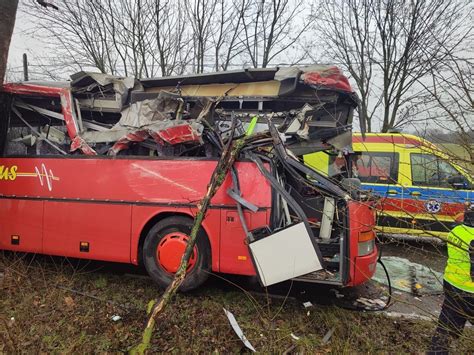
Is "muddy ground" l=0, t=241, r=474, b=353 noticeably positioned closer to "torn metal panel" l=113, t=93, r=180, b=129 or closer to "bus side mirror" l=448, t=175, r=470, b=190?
"bus side mirror" l=448, t=175, r=470, b=190

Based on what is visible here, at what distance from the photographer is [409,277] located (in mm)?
6062

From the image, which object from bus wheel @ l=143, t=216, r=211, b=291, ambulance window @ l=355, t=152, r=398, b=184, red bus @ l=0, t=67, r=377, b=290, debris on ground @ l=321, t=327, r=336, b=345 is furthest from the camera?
ambulance window @ l=355, t=152, r=398, b=184

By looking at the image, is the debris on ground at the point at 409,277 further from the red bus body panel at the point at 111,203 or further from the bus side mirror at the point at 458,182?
the red bus body panel at the point at 111,203

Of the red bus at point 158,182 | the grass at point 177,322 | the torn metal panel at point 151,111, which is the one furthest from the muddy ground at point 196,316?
the torn metal panel at point 151,111

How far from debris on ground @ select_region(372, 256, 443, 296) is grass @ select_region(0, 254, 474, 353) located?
149cm

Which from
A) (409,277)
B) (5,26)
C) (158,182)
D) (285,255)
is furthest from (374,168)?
(5,26)

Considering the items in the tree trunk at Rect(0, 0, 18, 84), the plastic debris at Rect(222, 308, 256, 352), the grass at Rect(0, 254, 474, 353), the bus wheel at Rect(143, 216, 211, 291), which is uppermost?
the tree trunk at Rect(0, 0, 18, 84)

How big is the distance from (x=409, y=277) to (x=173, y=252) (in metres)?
4.03

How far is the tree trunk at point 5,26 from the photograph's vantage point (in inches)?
218

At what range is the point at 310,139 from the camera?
491 cm

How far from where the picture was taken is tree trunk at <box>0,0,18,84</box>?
5.54 m

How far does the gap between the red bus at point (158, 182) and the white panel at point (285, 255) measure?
9.6 inches

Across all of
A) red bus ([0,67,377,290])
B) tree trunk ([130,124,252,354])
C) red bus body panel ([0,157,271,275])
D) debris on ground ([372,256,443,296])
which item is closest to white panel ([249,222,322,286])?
red bus ([0,67,377,290])

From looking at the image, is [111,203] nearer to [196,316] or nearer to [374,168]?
[196,316]
